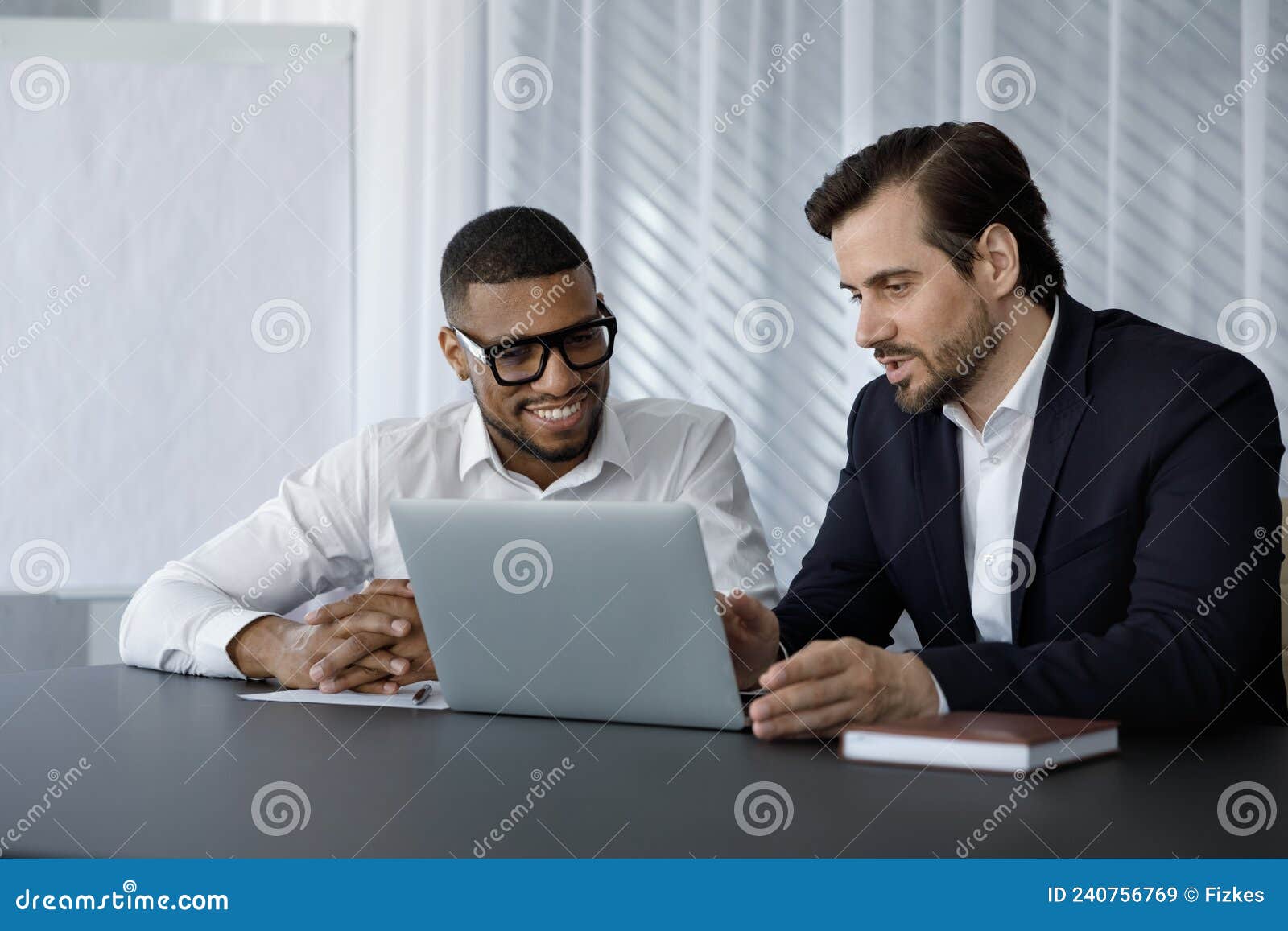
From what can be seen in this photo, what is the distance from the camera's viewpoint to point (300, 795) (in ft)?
3.45

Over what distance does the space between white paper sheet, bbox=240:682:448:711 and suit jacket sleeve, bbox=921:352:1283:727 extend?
609 millimetres

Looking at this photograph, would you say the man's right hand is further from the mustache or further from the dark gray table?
the mustache

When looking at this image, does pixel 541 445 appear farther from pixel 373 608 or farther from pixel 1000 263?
pixel 1000 263

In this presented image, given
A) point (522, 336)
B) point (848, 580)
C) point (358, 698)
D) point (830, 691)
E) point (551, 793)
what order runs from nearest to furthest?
point (551, 793) < point (830, 691) < point (358, 698) < point (848, 580) < point (522, 336)

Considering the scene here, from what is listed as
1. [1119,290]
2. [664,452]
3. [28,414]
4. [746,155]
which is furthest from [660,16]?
[28,414]

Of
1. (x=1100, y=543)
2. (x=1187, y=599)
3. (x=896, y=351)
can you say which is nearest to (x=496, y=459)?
(x=896, y=351)

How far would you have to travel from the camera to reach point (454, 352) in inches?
91.7

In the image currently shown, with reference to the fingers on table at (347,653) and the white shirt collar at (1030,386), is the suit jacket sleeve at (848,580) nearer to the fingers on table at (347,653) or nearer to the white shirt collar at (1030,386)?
the white shirt collar at (1030,386)

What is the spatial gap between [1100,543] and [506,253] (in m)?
1.13

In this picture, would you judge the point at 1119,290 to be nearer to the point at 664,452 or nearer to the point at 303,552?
the point at 664,452

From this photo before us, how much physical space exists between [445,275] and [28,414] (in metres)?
1.34

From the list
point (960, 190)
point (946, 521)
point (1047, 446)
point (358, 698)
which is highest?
point (960, 190)

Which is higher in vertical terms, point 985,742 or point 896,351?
point 896,351

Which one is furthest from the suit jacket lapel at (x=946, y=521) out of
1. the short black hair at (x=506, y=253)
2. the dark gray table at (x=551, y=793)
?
the short black hair at (x=506, y=253)
